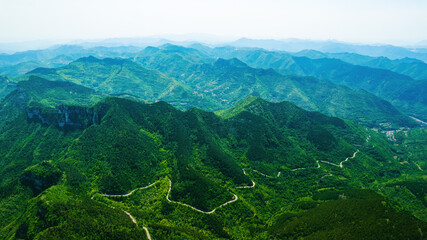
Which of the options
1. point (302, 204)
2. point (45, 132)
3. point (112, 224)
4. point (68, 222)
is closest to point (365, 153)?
point (302, 204)

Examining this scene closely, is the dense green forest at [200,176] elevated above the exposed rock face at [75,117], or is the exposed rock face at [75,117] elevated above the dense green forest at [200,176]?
the exposed rock face at [75,117]

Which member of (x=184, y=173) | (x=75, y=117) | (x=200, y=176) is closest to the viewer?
(x=200, y=176)

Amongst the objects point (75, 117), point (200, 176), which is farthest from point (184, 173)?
point (75, 117)

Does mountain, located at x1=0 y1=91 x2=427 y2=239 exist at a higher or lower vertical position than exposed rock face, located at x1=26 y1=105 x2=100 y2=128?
lower

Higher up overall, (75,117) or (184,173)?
(75,117)

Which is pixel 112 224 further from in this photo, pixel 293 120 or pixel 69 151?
pixel 293 120

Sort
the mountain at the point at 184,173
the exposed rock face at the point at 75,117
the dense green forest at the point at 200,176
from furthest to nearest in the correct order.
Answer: the exposed rock face at the point at 75,117, the mountain at the point at 184,173, the dense green forest at the point at 200,176

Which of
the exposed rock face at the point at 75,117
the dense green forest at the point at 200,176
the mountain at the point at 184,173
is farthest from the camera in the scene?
the exposed rock face at the point at 75,117

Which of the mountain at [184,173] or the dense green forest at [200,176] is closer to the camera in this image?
the dense green forest at [200,176]

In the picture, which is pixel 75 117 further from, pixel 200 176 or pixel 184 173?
pixel 200 176
